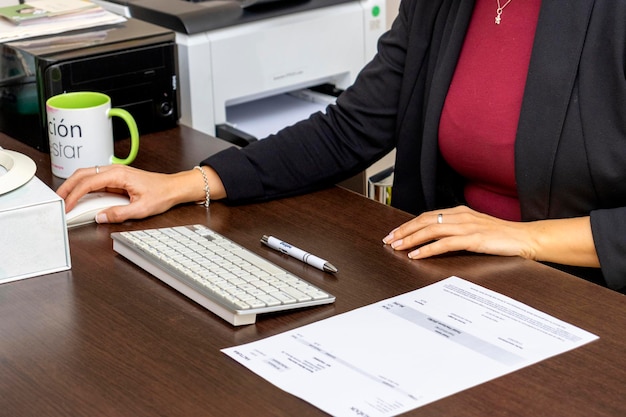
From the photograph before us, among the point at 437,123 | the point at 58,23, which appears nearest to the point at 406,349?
the point at 437,123

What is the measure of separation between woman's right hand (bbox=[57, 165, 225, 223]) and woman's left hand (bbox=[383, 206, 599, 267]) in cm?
30

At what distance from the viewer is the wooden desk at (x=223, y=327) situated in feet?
2.71

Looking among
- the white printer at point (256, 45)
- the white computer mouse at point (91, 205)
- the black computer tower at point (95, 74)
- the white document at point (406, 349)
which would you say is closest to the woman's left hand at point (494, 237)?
the white document at point (406, 349)

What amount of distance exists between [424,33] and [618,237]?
0.47 meters

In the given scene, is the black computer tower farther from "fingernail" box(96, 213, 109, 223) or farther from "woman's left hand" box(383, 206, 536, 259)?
"woman's left hand" box(383, 206, 536, 259)

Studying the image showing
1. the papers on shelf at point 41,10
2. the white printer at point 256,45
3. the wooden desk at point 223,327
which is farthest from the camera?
the white printer at point 256,45

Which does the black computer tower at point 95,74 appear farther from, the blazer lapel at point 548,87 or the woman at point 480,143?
the blazer lapel at point 548,87

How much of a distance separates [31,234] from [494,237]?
55 centimetres

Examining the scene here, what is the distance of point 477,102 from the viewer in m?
1.35

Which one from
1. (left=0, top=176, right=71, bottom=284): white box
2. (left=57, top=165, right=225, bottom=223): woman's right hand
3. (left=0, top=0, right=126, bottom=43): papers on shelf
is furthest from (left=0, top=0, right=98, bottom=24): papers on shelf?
(left=0, top=176, right=71, bottom=284): white box

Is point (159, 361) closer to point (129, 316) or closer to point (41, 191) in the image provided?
point (129, 316)

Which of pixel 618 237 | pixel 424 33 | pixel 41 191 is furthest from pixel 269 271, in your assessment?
pixel 424 33

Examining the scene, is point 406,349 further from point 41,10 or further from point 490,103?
point 41,10

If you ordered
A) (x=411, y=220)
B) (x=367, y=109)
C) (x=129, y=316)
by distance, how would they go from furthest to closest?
(x=367, y=109), (x=411, y=220), (x=129, y=316)
